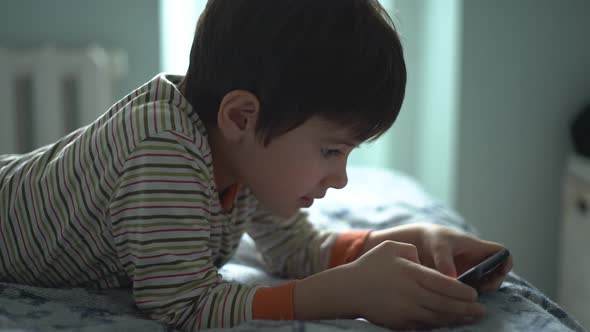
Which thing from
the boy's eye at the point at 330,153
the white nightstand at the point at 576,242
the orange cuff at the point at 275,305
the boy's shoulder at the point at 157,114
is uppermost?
the boy's shoulder at the point at 157,114

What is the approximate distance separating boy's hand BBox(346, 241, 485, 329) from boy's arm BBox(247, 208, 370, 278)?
0.24 m

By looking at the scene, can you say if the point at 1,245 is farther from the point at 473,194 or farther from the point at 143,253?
the point at 473,194

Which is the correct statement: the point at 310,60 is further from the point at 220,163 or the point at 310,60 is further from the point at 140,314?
the point at 140,314

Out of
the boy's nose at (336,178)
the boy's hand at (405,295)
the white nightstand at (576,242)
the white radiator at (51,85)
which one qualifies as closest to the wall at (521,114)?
the white nightstand at (576,242)

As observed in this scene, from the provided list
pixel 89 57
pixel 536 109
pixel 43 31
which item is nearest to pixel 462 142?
pixel 536 109

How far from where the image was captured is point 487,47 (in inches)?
75.1

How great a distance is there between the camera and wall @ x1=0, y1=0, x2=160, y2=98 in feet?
6.01

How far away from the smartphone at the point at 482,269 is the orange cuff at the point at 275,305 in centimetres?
18

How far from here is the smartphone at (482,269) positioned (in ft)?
2.23

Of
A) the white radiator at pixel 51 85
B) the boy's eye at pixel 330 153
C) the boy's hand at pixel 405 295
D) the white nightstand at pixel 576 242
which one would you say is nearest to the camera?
the boy's hand at pixel 405 295

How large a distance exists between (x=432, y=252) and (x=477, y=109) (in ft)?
4.06

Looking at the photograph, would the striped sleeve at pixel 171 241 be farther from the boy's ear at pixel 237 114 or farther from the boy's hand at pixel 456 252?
the boy's hand at pixel 456 252

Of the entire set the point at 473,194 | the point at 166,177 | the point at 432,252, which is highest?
the point at 166,177

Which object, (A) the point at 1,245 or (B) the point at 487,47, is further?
(B) the point at 487,47
